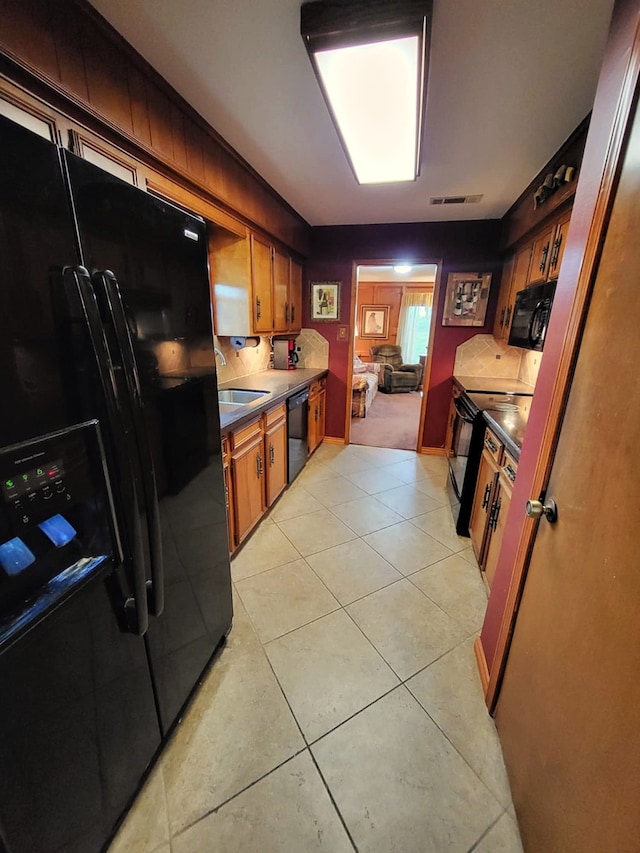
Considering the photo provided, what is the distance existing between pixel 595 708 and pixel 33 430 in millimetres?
1305

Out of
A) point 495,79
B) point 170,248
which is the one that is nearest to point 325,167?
point 495,79

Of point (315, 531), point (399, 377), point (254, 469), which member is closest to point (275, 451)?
point (254, 469)

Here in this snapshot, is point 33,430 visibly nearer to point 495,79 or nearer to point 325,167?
point 495,79

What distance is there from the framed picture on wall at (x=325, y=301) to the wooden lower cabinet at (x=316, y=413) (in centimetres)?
75

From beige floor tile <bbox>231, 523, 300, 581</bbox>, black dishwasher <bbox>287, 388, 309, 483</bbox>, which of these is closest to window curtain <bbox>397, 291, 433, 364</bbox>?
black dishwasher <bbox>287, 388, 309, 483</bbox>

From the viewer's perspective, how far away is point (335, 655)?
158 centimetres

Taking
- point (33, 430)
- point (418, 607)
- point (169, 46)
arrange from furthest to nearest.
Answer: point (418, 607) → point (169, 46) → point (33, 430)

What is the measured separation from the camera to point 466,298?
11.9ft

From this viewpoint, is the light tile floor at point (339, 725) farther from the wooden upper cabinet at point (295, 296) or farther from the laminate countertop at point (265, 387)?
the wooden upper cabinet at point (295, 296)

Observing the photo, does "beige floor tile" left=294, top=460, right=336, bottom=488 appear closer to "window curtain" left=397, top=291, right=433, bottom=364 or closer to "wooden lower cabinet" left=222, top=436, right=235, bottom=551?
"wooden lower cabinet" left=222, top=436, right=235, bottom=551

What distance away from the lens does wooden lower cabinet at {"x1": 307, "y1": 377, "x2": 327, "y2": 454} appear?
12.1 feet

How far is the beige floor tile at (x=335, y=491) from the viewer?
3.01 m

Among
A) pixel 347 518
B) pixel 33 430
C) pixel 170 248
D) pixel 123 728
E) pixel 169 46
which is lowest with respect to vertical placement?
pixel 347 518

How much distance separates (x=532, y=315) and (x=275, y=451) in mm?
2130
